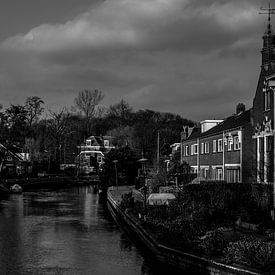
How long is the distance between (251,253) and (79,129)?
341 ft

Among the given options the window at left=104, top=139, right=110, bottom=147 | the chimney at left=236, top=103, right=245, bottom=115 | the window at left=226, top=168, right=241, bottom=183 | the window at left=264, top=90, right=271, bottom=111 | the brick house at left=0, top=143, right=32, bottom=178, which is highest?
the window at left=104, top=139, right=110, bottom=147

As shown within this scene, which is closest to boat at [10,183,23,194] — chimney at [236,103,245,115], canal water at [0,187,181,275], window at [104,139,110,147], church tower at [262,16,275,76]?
canal water at [0,187,181,275]

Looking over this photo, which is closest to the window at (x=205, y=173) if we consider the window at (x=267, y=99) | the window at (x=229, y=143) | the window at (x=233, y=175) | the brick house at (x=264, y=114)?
the window at (x=233, y=175)

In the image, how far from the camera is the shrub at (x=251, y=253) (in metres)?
15.5

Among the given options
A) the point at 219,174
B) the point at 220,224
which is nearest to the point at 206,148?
the point at 219,174

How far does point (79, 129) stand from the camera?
118625mm

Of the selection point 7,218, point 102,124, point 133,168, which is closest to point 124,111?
point 102,124

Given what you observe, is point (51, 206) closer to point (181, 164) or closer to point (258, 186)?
point (181, 164)

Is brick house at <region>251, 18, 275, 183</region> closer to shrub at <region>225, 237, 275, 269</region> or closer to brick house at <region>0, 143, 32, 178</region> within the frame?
shrub at <region>225, 237, 275, 269</region>

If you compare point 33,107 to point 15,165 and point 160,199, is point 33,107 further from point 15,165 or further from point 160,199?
point 160,199

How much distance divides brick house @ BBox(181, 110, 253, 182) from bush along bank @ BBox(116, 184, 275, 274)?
579 cm

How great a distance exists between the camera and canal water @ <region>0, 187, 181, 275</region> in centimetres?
2198

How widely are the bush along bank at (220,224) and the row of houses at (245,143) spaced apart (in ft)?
5.83

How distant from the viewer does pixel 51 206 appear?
173 feet
